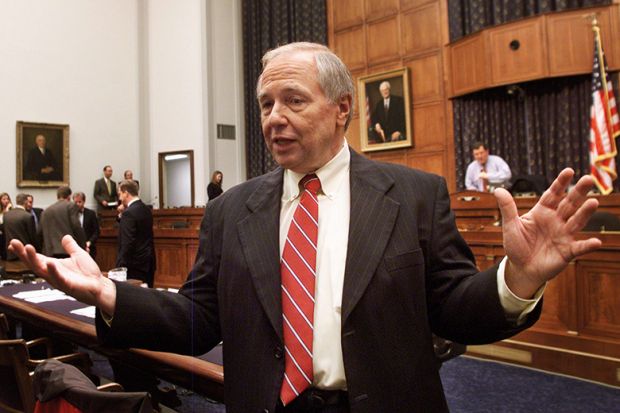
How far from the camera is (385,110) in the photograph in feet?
34.0

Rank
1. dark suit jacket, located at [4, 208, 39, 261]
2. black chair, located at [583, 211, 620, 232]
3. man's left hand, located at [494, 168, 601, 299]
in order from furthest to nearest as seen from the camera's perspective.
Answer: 1. dark suit jacket, located at [4, 208, 39, 261]
2. black chair, located at [583, 211, 620, 232]
3. man's left hand, located at [494, 168, 601, 299]

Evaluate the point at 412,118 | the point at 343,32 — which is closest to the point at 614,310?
the point at 412,118

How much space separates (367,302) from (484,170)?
7.08 meters

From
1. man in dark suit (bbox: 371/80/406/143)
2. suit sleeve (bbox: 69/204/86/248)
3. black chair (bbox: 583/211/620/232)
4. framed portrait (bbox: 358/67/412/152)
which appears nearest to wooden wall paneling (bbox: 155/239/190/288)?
suit sleeve (bbox: 69/204/86/248)

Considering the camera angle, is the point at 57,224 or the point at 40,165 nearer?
the point at 57,224

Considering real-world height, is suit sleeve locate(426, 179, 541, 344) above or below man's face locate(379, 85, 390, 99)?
below

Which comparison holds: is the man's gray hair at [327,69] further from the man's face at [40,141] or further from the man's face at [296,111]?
the man's face at [40,141]

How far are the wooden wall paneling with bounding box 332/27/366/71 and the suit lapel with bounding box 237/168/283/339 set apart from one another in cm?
982

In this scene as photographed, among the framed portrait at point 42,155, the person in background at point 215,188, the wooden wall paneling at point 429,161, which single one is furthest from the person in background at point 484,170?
the framed portrait at point 42,155

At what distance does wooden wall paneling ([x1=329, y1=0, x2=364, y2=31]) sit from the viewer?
1106 cm

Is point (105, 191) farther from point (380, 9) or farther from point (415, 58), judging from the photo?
point (415, 58)

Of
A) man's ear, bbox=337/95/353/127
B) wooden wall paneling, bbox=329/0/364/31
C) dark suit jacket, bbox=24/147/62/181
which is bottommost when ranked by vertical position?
man's ear, bbox=337/95/353/127

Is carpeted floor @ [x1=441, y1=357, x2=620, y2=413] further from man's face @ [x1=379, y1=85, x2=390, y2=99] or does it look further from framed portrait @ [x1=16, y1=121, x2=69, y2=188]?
framed portrait @ [x1=16, y1=121, x2=69, y2=188]

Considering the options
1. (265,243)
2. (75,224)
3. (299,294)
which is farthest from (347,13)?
(299,294)
